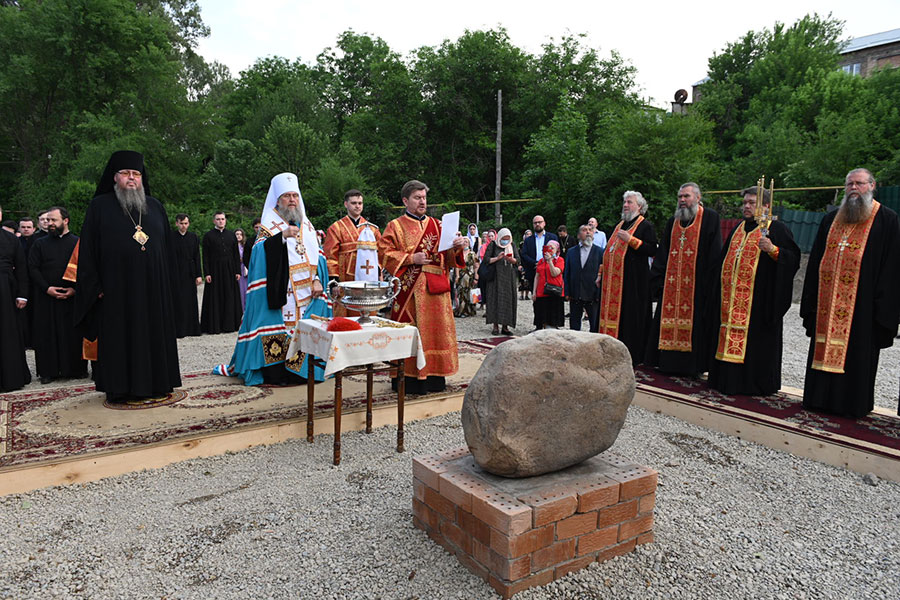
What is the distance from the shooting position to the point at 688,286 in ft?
21.5

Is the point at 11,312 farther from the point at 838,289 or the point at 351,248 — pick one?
the point at 838,289

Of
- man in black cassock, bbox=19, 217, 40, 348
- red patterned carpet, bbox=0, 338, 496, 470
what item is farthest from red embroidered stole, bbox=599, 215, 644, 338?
man in black cassock, bbox=19, 217, 40, 348

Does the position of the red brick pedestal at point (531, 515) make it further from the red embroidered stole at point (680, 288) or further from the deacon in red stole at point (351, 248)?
the red embroidered stole at point (680, 288)

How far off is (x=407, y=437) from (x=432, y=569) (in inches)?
84.2

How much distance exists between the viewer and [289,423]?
495cm

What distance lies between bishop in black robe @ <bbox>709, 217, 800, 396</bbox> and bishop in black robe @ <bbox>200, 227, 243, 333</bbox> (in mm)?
8190

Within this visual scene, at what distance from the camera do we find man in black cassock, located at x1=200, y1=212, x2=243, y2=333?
10523mm

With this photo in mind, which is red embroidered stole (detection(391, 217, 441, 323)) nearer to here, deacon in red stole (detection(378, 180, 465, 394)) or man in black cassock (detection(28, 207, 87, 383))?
deacon in red stole (detection(378, 180, 465, 394))

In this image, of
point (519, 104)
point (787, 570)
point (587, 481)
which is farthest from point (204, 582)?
point (519, 104)

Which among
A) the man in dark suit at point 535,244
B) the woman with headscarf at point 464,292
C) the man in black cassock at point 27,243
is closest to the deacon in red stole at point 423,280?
the man in dark suit at point 535,244

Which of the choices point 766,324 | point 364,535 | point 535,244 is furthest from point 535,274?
point 364,535

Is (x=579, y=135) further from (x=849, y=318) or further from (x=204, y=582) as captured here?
(x=204, y=582)

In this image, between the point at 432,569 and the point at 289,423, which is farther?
the point at 289,423

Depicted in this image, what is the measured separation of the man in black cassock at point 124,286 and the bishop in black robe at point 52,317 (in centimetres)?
202
